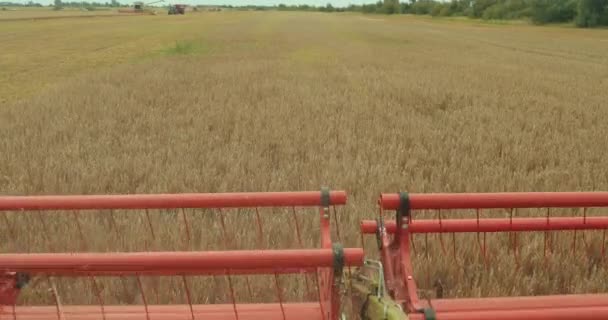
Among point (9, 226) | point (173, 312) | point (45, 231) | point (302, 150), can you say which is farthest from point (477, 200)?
point (302, 150)

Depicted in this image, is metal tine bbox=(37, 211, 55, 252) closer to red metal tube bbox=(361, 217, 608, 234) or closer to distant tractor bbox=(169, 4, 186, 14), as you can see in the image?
red metal tube bbox=(361, 217, 608, 234)

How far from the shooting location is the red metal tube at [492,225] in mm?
2573

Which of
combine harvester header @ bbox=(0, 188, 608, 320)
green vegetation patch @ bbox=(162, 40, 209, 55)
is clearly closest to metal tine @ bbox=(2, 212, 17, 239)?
combine harvester header @ bbox=(0, 188, 608, 320)

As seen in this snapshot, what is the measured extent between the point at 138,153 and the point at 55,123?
199 centimetres

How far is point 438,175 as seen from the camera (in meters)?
4.32

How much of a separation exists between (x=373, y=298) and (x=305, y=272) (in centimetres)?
42

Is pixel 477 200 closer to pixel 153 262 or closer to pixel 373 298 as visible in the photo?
pixel 373 298

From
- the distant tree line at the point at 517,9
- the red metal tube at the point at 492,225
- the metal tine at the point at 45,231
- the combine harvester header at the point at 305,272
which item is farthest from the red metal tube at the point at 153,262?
the distant tree line at the point at 517,9

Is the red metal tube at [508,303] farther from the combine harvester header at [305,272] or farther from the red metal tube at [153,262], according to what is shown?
the red metal tube at [153,262]

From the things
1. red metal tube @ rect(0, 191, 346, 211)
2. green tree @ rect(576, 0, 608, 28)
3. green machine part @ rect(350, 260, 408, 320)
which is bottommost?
green machine part @ rect(350, 260, 408, 320)

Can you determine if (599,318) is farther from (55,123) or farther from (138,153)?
(55,123)

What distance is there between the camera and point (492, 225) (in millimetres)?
2668

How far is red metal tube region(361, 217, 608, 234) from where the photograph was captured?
101 inches

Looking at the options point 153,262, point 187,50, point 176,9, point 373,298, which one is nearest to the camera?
point 153,262
